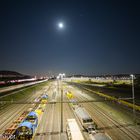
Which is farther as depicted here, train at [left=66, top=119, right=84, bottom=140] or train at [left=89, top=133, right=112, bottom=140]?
train at [left=66, top=119, right=84, bottom=140]

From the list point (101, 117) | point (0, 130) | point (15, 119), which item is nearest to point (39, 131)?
point (0, 130)

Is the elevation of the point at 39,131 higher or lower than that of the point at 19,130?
lower

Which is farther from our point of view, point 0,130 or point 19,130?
point 0,130

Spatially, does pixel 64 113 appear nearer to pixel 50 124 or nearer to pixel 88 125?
pixel 50 124

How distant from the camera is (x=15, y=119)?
42938mm

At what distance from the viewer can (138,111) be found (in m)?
46.2

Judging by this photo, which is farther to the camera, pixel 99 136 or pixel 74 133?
pixel 74 133

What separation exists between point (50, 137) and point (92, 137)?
9850mm

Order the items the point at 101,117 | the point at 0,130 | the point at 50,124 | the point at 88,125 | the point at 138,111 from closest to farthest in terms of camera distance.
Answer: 1. the point at 88,125
2. the point at 0,130
3. the point at 50,124
4. the point at 101,117
5. the point at 138,111

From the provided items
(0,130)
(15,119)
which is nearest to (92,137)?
(0,130)

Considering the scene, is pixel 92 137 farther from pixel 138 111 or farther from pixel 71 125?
pixel 138 111

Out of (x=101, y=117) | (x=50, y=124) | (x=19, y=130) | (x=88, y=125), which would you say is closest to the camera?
(x=19, y=130)

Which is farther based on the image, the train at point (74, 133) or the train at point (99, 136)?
the train at point (74, 133)

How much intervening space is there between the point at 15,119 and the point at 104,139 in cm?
2935
